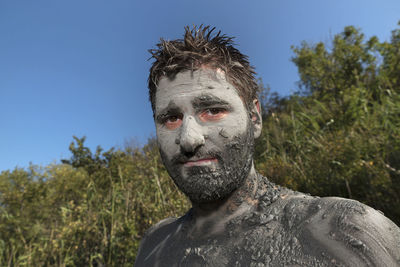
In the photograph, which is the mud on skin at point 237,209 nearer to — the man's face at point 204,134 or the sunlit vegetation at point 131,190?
the man's face at point 204,134

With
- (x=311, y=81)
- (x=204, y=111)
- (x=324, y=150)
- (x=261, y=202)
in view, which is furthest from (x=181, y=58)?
(x=311, y=81)

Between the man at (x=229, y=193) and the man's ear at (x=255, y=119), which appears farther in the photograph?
the man's ear at (x=255, y=119)

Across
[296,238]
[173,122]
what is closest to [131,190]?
[173,122]

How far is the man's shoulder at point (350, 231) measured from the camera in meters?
1.09

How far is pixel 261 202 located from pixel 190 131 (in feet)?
1.52

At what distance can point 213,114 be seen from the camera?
1.42m

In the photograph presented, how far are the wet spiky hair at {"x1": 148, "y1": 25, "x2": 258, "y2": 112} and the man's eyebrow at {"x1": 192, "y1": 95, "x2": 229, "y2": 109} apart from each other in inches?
5.7

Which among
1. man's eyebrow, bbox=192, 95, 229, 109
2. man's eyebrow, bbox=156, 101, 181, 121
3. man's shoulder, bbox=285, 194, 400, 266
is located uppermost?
man's eyebrow, bbox=156, 101, 181, 121

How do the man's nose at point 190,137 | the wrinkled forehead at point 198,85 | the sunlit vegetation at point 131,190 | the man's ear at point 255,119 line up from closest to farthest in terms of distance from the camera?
the man's nose at point 190,137, the wrinkled forehead at point 198,85, the man's ear at point 255,119, the sunlit vegetation at point 131,190

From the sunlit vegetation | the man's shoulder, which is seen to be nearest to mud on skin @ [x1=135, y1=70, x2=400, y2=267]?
the man's shoulder

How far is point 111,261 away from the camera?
3.98 metres

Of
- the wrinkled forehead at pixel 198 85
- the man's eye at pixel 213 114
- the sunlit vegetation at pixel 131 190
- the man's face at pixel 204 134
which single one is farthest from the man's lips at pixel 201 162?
the sunlit vegetation at pixel 131 190

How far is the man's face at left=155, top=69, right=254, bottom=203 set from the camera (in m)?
1.36

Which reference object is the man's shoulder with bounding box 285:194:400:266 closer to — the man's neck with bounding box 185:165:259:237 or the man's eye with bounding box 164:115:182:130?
the man's neck with bounding box 185:165:259:237
